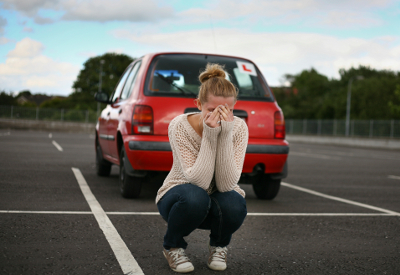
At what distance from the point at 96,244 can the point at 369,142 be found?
33.6 m

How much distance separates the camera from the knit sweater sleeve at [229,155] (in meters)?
3.23

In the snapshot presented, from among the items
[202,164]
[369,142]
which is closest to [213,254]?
[202,164]

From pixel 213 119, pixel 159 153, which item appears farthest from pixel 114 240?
pixel 159 153

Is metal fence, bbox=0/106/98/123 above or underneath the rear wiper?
underneath

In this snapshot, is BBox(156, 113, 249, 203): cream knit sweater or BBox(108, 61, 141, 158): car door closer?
BBox(156, 113, 249, 203): cream knit sweater

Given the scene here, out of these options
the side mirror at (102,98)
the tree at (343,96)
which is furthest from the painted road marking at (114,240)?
the tree at (343,96)

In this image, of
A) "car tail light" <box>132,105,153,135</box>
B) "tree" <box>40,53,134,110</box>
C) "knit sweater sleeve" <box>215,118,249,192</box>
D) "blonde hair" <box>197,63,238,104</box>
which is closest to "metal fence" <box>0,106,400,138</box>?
"tree" <box>40,53,134,110</box>

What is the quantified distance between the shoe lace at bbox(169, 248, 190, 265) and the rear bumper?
96.3 inches

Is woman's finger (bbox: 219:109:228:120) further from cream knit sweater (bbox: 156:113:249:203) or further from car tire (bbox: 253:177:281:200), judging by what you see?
car tire (bbox: 253:177:281:200)

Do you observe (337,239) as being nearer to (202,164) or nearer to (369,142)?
(202,164)

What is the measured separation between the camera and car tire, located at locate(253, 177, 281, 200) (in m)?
6.51

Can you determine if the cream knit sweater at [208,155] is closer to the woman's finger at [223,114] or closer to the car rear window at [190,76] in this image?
the woman's finger at [223,114]

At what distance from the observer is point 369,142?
115ft

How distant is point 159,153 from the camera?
573cm
